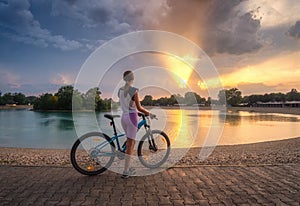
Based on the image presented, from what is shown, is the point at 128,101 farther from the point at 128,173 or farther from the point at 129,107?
the point at 128,173

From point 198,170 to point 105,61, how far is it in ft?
10.7

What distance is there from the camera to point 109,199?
3623 mm

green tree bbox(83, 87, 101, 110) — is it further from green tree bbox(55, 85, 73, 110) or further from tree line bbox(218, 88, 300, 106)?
tree line bbox(218, 88, 300, 106)

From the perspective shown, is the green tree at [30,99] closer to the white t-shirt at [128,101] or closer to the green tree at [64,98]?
the green tree at [64,98]

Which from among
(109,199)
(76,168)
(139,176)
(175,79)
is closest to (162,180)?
(139,176)

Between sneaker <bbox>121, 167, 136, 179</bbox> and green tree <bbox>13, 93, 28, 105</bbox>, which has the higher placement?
green tree <bbox>13, 93, 28, 105</bbox>

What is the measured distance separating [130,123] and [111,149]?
747 mm

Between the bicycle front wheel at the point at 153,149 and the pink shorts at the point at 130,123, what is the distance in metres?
0.69

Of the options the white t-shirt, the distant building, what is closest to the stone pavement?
the white t-shirt

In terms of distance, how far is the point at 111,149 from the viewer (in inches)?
197

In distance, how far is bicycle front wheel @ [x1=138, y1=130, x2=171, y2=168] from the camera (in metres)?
5.37

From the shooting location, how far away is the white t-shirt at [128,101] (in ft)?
15.0

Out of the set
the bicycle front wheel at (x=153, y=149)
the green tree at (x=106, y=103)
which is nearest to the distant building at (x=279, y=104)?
the green tree at (x=106, y=103)

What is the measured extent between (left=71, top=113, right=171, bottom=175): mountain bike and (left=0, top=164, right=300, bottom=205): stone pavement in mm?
235
